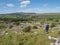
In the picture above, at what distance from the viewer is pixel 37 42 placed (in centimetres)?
1081

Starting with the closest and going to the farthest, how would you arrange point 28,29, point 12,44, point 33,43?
point 12,44 → point 33,43 → point 28,29

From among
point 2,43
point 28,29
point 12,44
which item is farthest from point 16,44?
point 28,29

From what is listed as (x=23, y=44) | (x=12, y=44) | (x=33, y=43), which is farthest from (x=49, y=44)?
(x=12, y=44)

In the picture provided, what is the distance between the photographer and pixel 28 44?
1006 cm

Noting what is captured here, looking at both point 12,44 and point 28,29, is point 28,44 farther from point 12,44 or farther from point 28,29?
point 28,29

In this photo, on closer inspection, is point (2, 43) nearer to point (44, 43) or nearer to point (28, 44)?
point (28, 44)

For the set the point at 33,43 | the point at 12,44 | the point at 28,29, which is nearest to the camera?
the point at 12,44

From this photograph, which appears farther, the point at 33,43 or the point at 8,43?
the point at 33,43

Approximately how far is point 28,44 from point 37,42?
95 centimetres

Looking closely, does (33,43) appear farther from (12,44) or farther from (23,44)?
(12,44)

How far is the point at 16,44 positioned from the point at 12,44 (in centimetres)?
27

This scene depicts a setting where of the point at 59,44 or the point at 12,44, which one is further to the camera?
the point at 59,44

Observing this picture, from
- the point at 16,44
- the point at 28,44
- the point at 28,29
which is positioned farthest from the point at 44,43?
the point at 28,29

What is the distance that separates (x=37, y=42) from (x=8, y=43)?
2042mm
